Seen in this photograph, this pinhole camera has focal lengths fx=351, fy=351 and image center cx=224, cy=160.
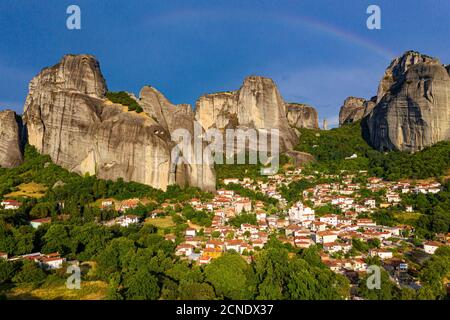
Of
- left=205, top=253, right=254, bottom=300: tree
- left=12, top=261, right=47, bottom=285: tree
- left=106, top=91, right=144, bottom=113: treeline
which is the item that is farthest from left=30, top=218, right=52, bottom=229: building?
left=205, top=253, right=254, bottom=300: tree

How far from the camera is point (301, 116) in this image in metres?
74.1

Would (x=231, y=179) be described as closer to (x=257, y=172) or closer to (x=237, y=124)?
(x=257, y=172)

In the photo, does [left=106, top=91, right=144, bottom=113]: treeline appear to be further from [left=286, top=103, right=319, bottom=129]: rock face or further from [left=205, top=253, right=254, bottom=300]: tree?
[left=286, top=103, right=319, bottom=129]: rock face

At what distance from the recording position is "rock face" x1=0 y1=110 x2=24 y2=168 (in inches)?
1570

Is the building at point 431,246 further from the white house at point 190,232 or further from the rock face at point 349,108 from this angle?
the rock face at point 349,108

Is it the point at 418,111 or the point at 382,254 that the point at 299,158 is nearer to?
the point at 418,111

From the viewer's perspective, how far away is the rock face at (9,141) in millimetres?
39875

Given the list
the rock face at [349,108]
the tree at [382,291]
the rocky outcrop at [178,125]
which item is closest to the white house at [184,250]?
the tree at [382,291]

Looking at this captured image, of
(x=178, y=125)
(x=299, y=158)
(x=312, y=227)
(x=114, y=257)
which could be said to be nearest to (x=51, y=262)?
(x=114, y=257)

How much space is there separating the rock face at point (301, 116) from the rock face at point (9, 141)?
50494 millimetres

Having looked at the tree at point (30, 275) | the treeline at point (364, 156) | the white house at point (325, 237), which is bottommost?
the tree at point (30, 275)

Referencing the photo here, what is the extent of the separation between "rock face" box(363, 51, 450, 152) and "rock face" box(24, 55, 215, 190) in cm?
3003

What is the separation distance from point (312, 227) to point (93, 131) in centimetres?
2380

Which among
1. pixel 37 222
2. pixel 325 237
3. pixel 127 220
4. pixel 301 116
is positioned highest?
pixel 301 116
